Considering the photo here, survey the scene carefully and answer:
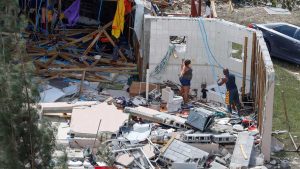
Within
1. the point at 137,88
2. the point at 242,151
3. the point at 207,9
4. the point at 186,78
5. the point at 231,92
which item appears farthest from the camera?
the point at 207,9

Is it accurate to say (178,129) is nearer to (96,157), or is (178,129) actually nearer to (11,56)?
(96,157)

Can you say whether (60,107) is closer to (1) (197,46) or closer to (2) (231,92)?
(2) (231,92)

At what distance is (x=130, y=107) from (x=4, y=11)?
37.8 ft

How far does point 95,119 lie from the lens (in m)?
19.6

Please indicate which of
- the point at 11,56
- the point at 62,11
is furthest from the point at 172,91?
the point at 11,56

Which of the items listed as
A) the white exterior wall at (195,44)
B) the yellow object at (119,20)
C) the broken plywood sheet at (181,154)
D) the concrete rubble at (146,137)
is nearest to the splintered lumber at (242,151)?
the concrete rubble at (146,137)

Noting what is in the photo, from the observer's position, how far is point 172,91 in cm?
2161

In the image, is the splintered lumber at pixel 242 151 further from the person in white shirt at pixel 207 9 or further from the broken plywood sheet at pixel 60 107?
the person in white shirt at pixel 207 9

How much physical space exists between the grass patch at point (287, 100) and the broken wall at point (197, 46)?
1.56m

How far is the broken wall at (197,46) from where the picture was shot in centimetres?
2258

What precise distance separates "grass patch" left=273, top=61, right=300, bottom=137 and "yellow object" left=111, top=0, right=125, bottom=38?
569 centimetres

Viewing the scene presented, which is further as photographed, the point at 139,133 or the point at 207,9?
the point at 207,9

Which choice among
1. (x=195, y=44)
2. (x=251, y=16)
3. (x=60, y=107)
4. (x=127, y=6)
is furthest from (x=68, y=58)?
(x=251, y=16)

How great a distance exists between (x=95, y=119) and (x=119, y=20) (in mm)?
5447
